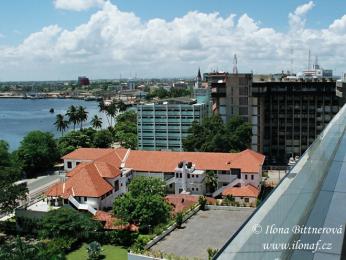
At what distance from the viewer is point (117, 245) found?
21250mm

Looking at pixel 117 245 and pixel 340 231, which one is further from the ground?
pixel 340 231

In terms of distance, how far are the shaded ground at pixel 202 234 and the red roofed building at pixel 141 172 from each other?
5.82 metres

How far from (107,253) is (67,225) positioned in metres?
2.41

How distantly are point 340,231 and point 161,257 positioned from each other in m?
12.8

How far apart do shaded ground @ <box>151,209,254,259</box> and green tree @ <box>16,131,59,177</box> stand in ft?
65.3

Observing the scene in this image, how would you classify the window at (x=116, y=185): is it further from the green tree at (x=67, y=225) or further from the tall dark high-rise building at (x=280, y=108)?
the tall dark high-rise building at (x=280, y=108)

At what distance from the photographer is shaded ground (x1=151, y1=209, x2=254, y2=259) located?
17469 millimetres

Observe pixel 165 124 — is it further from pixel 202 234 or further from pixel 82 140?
pixel 202 234

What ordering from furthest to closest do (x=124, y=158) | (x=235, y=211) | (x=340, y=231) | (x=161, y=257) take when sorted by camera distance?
(x=124, y=158) → (x=235, y=211) → (x=161, y=257) → (x=340, y=231)

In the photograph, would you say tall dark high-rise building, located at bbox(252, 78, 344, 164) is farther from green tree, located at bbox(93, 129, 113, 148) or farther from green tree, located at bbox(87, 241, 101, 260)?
green tree, located at bbox(87, 241, 101, 260)

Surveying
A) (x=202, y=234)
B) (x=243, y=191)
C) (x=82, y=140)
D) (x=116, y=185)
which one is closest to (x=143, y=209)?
(x=202, y=234)

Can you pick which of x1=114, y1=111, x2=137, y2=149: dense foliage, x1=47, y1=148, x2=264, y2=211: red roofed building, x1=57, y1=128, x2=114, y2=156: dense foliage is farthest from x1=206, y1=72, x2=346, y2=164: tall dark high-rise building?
x1=57, y1=128, x2=114, y2=156: dense foliage

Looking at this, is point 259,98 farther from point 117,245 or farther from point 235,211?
point 117,245

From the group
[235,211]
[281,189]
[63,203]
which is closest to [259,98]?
[235,211]
